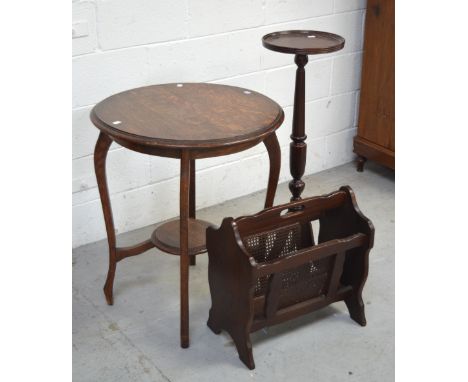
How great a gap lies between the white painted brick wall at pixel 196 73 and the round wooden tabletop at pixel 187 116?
36 centimetres

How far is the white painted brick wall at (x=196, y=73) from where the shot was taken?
263cm

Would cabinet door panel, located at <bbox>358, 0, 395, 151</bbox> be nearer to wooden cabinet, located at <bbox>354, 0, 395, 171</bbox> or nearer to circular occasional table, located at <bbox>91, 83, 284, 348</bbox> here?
wooden cabinet, located at <bbox>354, 0, 395, 171</bbox>

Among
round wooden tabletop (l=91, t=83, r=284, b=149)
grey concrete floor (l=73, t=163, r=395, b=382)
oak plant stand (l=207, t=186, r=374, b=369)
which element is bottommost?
grey concrete floor (l=73, t=163, r=395, b=382)

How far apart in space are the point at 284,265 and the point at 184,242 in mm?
316

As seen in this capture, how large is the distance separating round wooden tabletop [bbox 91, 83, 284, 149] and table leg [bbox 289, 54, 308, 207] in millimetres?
145

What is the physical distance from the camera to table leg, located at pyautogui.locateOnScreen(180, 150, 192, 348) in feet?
6.53

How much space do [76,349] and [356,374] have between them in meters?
0.91

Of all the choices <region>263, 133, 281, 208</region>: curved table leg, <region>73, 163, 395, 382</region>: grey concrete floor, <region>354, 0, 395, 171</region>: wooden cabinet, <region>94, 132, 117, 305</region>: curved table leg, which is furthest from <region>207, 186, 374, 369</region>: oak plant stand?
<region>354, 0, 395, 171</region>: wooden cabinet

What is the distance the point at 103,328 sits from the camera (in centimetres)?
232
